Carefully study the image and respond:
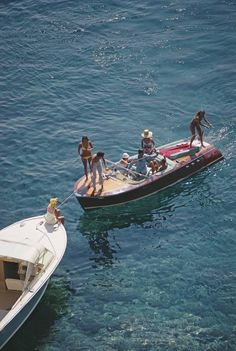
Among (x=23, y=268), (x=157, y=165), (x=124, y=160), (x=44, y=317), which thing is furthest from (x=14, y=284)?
(x=157, y=165)

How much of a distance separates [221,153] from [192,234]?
6.10m

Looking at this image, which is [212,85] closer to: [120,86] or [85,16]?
[120,86]

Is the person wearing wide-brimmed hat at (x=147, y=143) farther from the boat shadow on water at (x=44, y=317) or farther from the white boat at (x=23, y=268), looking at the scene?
the boat shadow on water at (x=44, y=317)

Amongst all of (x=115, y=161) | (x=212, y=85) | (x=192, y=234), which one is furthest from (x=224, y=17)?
(x=192, y=234)

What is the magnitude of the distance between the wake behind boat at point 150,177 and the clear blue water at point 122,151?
61 cm

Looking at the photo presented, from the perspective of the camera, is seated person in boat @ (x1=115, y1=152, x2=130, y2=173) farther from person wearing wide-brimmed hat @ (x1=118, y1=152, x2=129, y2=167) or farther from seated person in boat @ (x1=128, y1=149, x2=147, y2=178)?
seated person in boat @ (x1=128, y1=149, x2=147, y2=178)

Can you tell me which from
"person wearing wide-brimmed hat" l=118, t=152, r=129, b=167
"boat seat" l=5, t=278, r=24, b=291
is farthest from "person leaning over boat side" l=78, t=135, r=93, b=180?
"boat seat" l=5, t=278, r=24, b=291

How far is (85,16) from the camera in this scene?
46.2 m

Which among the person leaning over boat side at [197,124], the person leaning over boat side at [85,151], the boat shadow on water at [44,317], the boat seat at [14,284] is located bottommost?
the boat shadow on water at [44,317]

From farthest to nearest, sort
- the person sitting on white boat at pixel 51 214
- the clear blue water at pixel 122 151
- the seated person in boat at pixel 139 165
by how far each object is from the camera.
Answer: the seated person in boat at pixel 139 165, the person sitting on white boat at pixel 51 214, the clear blue water at pixel 122 151

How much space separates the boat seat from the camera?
80.4ft

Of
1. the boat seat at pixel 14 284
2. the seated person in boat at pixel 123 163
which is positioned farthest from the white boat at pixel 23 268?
the seated person in boat at pixel 123 163

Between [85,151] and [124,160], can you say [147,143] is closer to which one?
[124,160]

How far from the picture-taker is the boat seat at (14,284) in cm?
2450
